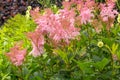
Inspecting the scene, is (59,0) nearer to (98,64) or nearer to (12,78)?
A: (12,78)

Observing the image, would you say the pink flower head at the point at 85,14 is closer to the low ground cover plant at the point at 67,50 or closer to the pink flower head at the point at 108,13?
the low ground cover plant at the point at 67,50

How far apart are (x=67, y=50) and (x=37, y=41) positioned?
227 mm

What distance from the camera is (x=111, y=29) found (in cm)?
293

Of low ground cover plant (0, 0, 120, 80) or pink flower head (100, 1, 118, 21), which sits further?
pink flower head (100, 1, 118, 21)

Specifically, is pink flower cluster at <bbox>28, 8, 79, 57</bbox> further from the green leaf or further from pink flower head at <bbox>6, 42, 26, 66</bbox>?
the green leaf

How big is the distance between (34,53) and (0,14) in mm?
4762

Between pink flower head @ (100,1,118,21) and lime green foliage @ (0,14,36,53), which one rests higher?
pink flower head @ (100,1,118,21)

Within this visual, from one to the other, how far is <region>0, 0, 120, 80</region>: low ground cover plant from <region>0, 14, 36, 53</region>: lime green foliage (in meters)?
0.76

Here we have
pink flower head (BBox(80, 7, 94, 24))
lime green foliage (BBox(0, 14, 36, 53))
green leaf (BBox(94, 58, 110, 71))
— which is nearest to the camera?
green leaf (BBox(94, 58, 110, 71))

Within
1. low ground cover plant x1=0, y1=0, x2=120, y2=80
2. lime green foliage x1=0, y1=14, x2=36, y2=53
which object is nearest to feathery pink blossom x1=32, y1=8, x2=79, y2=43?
low ground cover plant x1=0, y1=0, x2=120, y2=80

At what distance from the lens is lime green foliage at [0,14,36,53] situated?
371cm

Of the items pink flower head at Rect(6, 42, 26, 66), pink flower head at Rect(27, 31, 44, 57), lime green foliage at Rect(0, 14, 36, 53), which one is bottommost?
lime green foliage at Rect(0, 14, 36, 53)

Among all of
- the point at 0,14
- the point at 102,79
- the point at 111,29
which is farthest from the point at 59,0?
the point at 102,79

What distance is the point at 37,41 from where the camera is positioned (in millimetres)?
2477
